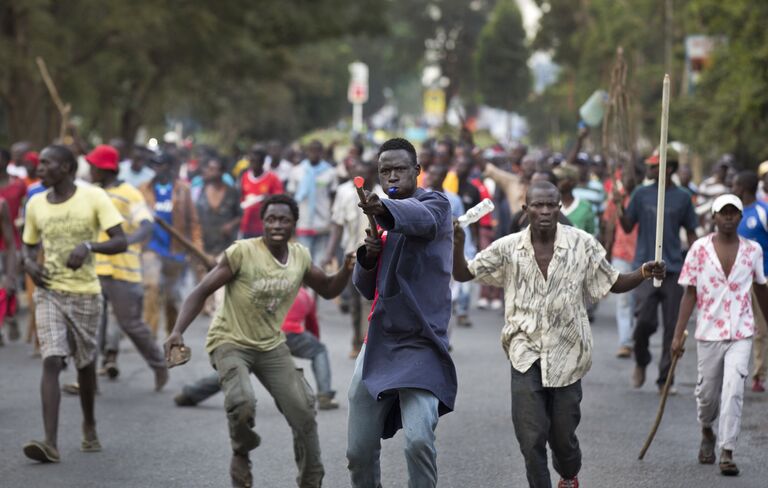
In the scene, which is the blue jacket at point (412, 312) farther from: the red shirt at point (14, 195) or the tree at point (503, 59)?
the tree at point (503, 59)

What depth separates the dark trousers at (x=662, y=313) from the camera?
11.0 m

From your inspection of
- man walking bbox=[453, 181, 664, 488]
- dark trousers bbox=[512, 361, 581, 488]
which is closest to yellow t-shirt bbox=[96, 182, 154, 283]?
man walking bbox=[453, 181, 664, 488]

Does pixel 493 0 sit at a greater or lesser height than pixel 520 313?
greater

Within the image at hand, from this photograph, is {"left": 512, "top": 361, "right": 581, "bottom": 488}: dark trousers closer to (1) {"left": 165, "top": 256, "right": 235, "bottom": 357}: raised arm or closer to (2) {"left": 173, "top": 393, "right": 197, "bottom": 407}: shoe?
(1) {"left": 165, "top": 256, "right": 235, "bottom": 357}: raised arm

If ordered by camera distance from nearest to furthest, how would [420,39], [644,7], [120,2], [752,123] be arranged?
[752,123]
[120,2]
[644,7]
[420,39]

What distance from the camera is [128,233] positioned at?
11914 mm

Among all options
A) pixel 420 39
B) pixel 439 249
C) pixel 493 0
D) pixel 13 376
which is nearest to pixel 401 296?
pixel 439 249

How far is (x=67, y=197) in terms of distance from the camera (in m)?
9.15

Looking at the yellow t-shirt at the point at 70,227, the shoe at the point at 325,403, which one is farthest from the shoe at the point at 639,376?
the yellow t-shirt at the point at 70,227

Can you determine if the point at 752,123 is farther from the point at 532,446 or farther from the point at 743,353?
the point at 532,446

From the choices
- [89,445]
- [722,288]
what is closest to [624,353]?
[722,288]

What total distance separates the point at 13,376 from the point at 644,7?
33467 millimetres

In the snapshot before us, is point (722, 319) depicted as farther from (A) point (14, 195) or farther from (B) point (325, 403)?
(A) point (14, 195)

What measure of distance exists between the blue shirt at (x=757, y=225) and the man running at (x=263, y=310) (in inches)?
178
